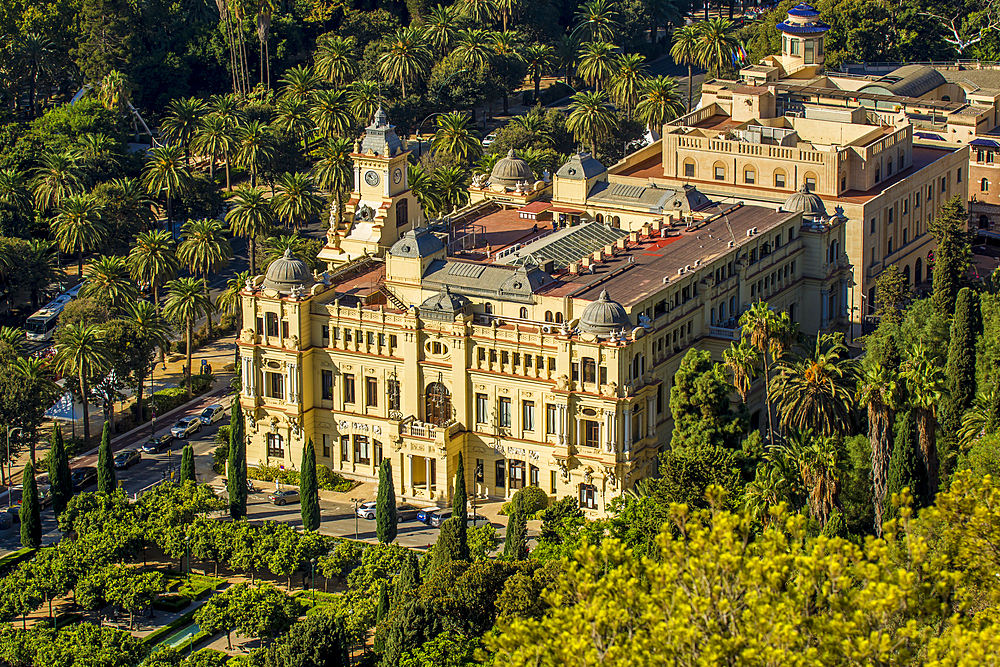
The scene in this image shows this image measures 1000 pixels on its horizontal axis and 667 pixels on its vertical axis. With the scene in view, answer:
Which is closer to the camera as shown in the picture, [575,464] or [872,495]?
[872,495]

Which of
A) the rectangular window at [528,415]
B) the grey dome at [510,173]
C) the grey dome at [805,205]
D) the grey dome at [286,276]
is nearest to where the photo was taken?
the rectangular window at [528,415]

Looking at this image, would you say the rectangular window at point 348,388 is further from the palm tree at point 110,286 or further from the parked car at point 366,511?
the palm tree at point 110,286

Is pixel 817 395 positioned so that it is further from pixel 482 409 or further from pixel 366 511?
pixel 366 511

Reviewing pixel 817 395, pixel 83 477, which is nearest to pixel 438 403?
pixel 83 477

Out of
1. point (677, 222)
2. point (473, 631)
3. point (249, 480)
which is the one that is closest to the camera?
point (473, 631)

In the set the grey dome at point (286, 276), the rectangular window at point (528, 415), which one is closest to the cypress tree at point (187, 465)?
the grey dome at point (286, 276)

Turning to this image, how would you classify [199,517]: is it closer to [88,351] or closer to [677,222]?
[88,351]

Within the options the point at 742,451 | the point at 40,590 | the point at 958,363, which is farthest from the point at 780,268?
the point at 40,590
